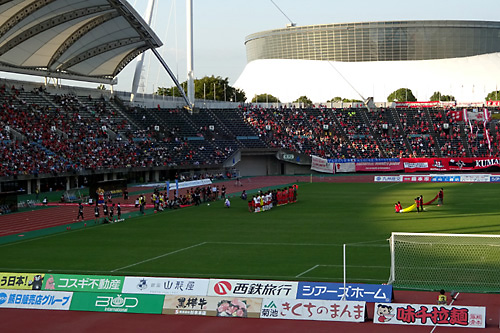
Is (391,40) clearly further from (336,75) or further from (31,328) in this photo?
(31,328)

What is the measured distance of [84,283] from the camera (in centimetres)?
1881

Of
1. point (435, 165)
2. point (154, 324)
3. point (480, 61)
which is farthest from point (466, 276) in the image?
point (480, 61)

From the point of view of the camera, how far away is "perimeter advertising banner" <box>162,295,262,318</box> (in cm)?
1723

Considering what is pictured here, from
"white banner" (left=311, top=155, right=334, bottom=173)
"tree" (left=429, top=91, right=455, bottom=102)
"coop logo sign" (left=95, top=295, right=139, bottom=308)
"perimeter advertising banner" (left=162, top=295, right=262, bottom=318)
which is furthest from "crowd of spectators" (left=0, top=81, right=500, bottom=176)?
"tree" (left=429, top=91, right=455, bottom=102)

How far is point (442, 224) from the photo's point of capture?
3434cm

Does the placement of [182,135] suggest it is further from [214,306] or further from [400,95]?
[400,95]

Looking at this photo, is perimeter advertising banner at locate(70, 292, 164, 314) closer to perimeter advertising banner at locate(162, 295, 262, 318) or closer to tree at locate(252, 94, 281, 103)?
perimeter advertising banner at locate(162, 295, 262, 318)

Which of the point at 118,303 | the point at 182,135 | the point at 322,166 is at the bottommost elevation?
the point at 118,303

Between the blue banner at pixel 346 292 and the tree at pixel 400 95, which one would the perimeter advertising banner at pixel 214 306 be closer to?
the blue banner at pixel 346 292

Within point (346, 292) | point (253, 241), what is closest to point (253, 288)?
point (346, 292)

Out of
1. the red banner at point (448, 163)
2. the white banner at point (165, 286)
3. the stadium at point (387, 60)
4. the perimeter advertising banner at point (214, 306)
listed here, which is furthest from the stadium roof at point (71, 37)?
the stadium at point (387, 60)

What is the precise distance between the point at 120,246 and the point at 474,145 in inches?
2592

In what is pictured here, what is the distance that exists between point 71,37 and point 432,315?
55.7 meters

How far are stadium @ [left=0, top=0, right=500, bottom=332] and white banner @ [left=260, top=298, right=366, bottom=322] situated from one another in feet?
0.12
